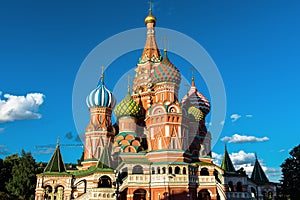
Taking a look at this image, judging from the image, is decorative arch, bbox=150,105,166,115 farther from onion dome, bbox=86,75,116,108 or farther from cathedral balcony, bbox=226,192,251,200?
cathedral balcony, bbox=226,192,251,200

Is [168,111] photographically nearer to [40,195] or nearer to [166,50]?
[166,50]

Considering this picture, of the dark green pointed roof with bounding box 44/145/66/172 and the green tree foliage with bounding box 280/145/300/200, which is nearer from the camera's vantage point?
the dark green pointed roof with bounding box 44/145/66/172

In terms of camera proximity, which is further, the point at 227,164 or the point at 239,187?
the point at 227,164

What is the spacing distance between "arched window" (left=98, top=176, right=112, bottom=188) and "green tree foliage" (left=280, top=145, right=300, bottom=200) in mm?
21224

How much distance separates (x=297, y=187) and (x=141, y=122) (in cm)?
1900

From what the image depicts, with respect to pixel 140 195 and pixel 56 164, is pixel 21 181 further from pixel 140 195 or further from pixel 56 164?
pixel 140 195

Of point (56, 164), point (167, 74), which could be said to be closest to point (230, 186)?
→ point (167, 74)

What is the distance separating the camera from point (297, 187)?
34812 millimetres

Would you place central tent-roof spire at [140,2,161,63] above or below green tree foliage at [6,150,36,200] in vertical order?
above

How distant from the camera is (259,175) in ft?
117

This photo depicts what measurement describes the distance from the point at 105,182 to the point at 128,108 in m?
8.67

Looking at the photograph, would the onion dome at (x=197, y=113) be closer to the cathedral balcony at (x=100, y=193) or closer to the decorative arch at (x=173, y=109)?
the decorative arch at (x=173, y=109)

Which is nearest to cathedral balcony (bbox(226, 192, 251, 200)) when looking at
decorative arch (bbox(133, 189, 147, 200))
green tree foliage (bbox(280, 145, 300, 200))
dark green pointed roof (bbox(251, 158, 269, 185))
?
dark green pointed roof (bbox(251, 158, 269, 185))

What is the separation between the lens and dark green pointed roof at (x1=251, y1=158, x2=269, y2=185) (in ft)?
115
